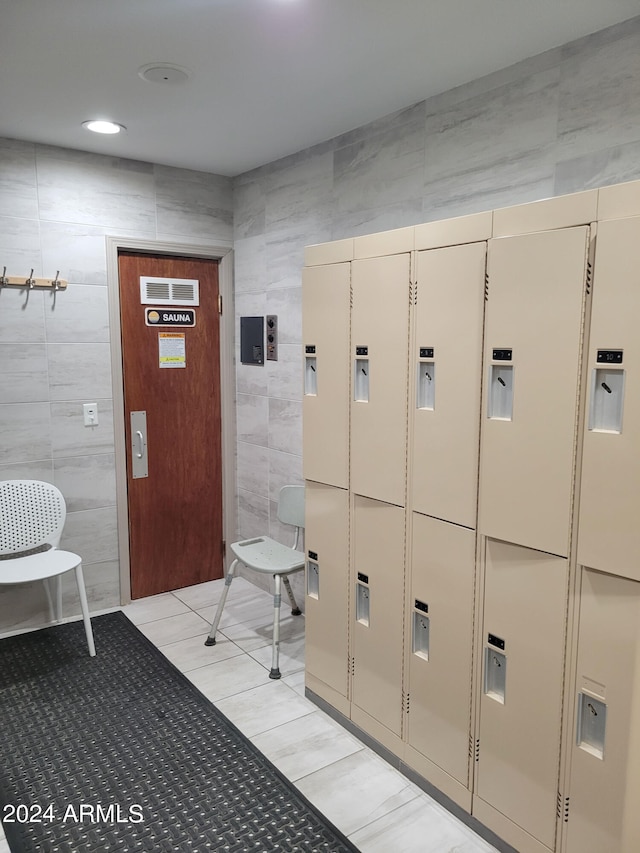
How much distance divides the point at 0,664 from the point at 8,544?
61 centimetres

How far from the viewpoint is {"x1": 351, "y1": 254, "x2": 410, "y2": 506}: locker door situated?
7.49ft

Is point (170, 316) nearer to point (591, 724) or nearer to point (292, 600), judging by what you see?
→ point (292, 600)

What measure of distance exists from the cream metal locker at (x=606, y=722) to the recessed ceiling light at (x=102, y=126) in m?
2.92

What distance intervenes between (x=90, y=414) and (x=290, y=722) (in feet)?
6.85

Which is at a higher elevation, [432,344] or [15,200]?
[15,200]

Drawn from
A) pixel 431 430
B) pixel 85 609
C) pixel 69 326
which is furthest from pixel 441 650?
pixel 69 326

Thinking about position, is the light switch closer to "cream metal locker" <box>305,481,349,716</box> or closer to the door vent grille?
the door vent grille

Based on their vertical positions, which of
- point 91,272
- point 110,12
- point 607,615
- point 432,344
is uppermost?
point 110,12

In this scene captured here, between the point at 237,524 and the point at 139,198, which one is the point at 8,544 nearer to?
the point at 237,524

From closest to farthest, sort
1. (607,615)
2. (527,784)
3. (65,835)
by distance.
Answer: (607,615) < (527,784) < (65,835)

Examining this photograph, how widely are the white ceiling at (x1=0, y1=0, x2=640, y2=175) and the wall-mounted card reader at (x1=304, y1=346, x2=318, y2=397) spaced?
1.10m

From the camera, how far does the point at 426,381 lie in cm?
222

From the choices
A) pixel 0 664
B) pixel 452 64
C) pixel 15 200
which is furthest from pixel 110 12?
pixel 0 664

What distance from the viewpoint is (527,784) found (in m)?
1.94
